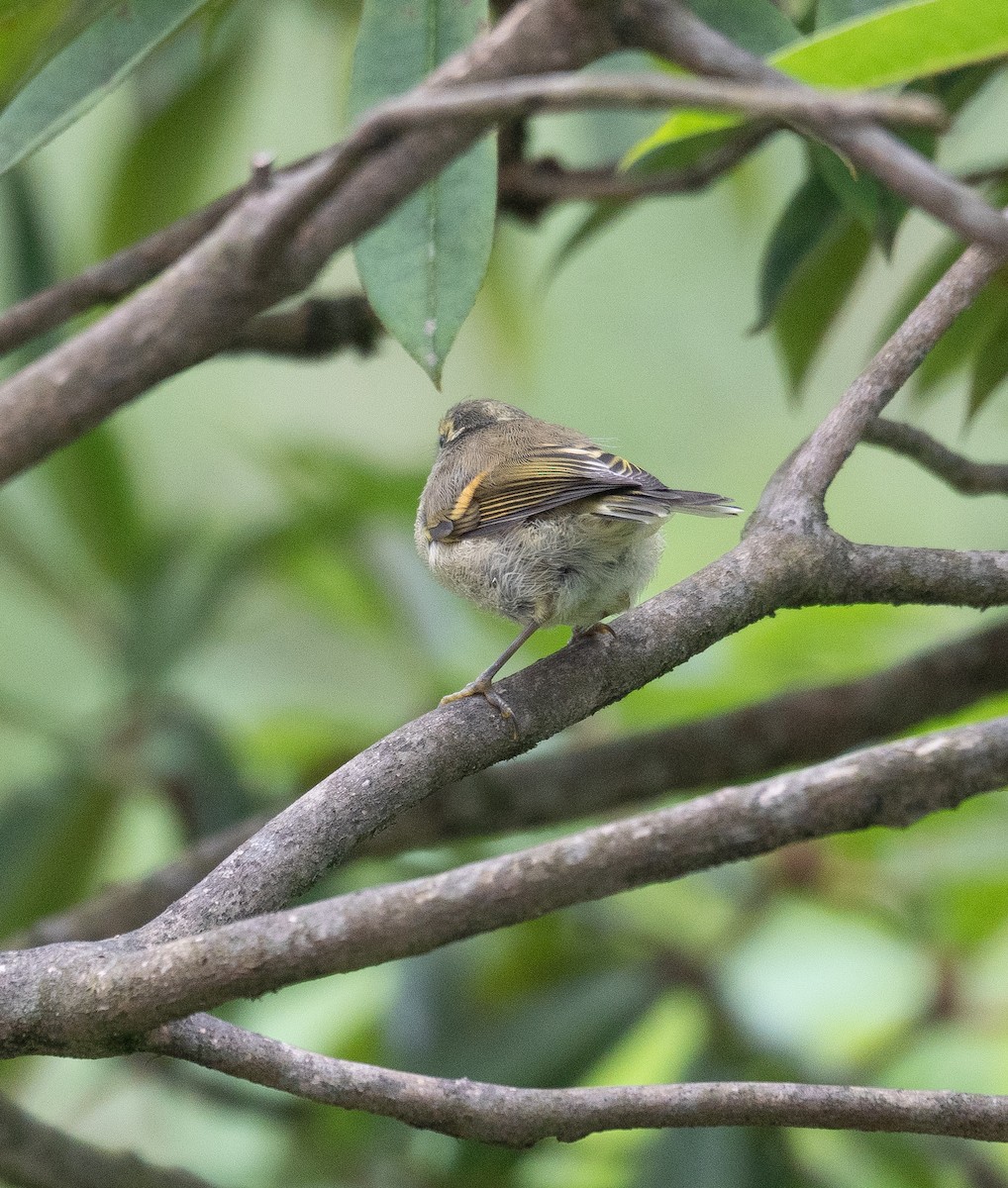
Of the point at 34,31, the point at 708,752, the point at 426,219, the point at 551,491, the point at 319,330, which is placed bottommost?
the point at 708,752

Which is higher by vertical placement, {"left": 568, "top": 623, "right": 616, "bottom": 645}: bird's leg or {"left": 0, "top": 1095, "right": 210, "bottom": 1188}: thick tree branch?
{"left": 568, "top": 623, "right": 616, "bottom": 645}: bird's leg

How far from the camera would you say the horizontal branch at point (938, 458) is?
63.8 inches

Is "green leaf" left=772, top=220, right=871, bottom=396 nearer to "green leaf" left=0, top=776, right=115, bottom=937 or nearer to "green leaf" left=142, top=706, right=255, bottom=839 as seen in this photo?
"green leaf" left=142, top=706, right=255, bottom=839

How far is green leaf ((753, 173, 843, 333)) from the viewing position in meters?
2.04

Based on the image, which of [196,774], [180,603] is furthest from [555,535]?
[180,603]

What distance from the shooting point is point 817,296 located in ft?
7.73

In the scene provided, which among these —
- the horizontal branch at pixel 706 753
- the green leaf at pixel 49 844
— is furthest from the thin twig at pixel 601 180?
the green leaf at pixel 49 844

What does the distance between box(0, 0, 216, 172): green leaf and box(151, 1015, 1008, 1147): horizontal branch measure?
0.98m

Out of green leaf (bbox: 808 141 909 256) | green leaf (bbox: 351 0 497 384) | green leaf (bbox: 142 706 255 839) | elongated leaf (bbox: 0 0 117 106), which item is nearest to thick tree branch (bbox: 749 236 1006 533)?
green leaf (bbox: 808 141 909 256)

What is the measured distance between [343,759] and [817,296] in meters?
1.28

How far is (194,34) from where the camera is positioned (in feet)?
8.80

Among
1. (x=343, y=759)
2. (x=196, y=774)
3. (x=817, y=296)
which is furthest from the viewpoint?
(x=343, y=759)

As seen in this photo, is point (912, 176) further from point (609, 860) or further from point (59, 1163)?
point (59, 1163)

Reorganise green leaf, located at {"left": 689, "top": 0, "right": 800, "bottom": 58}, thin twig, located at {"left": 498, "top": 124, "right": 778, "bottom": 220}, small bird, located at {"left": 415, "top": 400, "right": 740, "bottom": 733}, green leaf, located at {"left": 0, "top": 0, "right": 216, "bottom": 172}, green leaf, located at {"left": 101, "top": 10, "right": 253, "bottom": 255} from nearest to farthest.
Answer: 1. green leaf, located at {"left": 0, "top": 0, "right": 216, "bottom": 172}
2. green leaf, located at {"left": 689, "top": 0, "right": 800, "bottom": 58}
3. small bird, located at {"left": 415, "top": 400, "right": 740, "bottom": 733}
4. thin twig, located at {"left": 498, "top": 124, "right": 778, "bottom": 220}
5. green leaf, located at {"left": 101, "top": 10, "right": 253, "bottom": 255}
